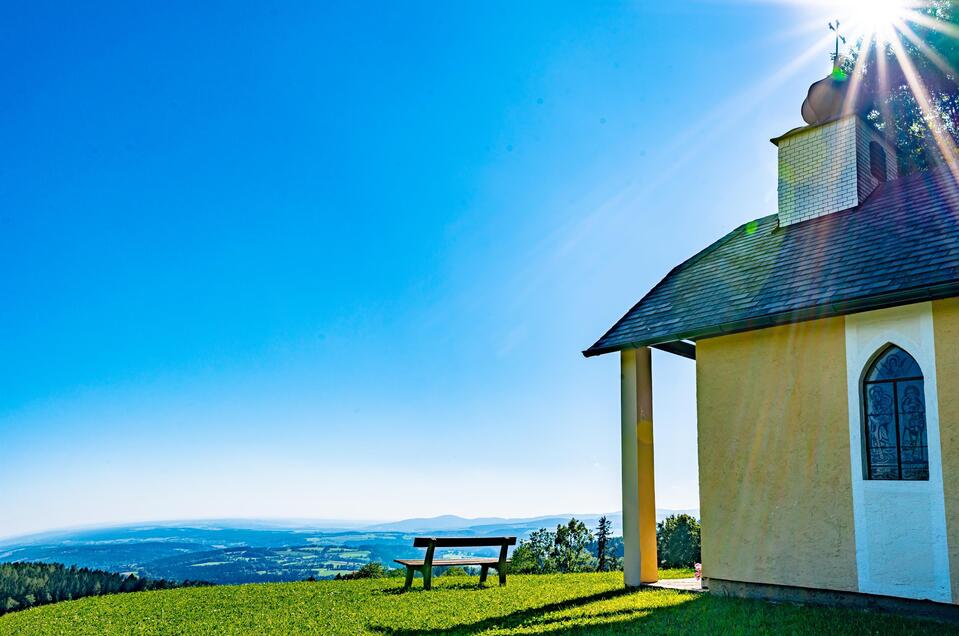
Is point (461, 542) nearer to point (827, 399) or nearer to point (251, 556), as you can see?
point (827, 399)

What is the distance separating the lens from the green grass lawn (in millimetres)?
7277

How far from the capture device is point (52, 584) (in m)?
10.7

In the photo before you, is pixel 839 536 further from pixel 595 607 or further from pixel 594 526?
pixel 594 526

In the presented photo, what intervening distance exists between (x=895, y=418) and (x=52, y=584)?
41.7 feet

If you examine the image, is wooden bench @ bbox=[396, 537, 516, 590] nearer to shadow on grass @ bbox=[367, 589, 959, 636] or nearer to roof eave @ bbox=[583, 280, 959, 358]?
shadow on grass @ bbox=[367, 589, 959, 636]

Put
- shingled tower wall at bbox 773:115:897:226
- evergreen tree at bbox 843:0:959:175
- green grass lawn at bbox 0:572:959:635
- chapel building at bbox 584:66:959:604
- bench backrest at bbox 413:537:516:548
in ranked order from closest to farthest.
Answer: green grass lawn at bbox 0:572:959:635
chapel building at bbox 584:66:959:604
bench backrest at bbox 413:537:516:548
shingled tower wall at bbox 773:115:897:226
evergreen tree at bbox 843:0:959:175

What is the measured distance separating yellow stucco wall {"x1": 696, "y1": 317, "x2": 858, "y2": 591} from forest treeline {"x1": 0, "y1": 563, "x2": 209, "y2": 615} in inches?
388

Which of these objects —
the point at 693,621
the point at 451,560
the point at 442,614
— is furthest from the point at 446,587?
the point at 693,621

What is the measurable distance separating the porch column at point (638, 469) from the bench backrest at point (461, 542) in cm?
225

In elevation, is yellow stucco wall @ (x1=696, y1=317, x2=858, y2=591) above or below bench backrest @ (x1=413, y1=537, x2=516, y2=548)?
above

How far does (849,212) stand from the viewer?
451 inches

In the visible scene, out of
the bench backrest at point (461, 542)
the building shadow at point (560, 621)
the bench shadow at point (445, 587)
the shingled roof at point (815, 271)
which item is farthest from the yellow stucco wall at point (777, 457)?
the bench shadow at point (445, 587)

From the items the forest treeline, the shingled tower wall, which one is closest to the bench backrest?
the forest treeline

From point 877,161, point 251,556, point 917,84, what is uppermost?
point 917,84
